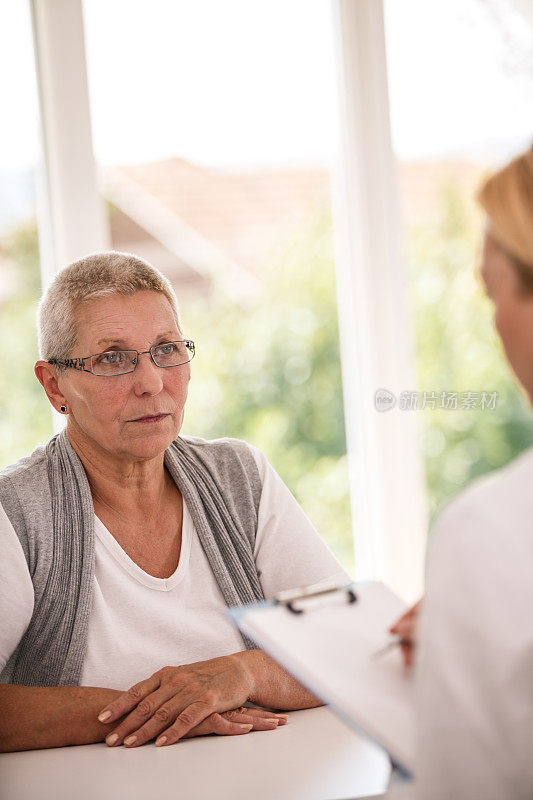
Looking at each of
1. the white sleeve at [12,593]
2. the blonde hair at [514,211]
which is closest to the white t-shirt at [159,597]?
the white sleeve at [12,593]

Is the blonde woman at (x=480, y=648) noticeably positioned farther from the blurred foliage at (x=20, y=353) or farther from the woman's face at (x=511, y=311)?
the blurred foliage at (x=20, y=353)

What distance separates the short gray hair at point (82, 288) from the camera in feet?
5.72

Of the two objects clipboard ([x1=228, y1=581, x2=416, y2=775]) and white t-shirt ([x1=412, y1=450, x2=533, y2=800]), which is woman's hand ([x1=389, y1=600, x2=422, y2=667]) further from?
white t-shirt ([x1=412, y1=450, x2=533, y2=800])

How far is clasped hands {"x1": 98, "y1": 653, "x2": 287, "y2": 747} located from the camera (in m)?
1.38

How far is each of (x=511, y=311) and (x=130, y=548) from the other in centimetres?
104

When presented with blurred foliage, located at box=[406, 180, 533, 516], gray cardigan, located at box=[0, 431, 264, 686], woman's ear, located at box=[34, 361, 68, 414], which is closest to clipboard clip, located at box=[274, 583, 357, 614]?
gray cardigan, located at box=[0, 431, 264, 686]

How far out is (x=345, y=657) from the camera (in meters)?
0.97

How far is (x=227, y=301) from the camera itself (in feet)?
10.2

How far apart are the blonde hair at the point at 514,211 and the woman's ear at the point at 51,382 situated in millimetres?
1160

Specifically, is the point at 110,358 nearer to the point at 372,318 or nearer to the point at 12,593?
the point at 12,593

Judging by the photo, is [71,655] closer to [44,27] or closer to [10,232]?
[10,232]

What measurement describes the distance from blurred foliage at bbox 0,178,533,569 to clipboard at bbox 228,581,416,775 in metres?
1.96

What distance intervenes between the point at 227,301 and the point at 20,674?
1786 mm

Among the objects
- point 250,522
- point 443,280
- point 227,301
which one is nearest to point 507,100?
point 443,280
